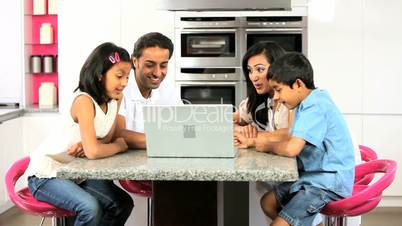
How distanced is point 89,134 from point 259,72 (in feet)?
2.77

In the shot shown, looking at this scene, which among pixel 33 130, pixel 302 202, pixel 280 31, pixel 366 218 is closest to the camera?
pixel 302 202

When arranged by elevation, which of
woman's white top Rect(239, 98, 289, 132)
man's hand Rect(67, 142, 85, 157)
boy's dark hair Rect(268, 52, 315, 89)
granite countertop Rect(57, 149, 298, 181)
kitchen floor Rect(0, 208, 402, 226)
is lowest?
kitchen floor Rect(0, 208, 402, 226)

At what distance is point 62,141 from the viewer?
117 inches

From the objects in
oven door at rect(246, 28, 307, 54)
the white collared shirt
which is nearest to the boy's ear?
the white collared shirt

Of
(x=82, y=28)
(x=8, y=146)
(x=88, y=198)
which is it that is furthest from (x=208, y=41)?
(x=88, y=198)

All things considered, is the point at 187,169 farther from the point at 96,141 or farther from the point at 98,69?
the point at 98,69

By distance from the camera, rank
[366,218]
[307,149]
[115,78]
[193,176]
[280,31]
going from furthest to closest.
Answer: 1. [280,31]
2. [366,218]
3. [115,78]
4. [307,149]
5. [193,176]

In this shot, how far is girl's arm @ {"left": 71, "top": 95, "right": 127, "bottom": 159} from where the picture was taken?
2.75 metres

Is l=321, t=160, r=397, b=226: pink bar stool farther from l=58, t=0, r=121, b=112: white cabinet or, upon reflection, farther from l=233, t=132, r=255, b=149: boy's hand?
l=58, t=0, r=121, b=112: white cabinet

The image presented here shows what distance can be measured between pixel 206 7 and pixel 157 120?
2.96 meters

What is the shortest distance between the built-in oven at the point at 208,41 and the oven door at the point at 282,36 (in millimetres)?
97

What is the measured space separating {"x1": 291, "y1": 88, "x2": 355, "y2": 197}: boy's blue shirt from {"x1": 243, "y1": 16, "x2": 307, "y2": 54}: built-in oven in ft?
8.96

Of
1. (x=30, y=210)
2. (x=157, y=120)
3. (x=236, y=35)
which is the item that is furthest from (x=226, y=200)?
(x=236, y=35)

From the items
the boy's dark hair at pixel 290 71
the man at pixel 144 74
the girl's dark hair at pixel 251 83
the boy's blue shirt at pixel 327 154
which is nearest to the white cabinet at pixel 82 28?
the man at pixel 144 74
